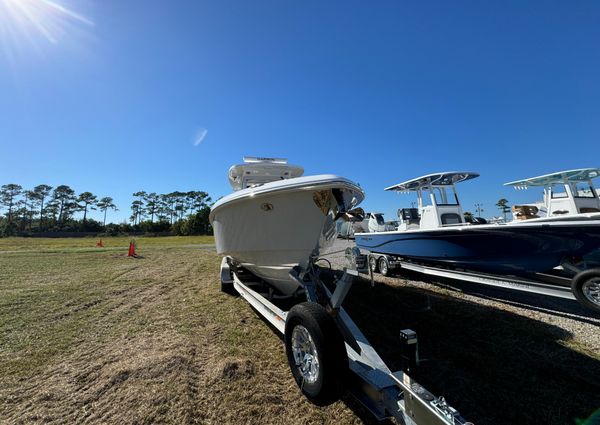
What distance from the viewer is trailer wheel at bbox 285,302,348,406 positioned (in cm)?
223

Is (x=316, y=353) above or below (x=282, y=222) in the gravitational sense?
below

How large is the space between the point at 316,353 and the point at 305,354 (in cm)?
31

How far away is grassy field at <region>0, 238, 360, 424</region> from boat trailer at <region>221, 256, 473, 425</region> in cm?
35

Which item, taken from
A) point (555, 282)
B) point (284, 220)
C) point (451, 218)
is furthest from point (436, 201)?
point (284, 220)

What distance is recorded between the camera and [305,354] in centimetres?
261

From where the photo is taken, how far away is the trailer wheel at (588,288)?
4.28m

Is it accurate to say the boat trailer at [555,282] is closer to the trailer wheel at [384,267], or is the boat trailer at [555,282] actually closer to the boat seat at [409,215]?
the trailer wheel at [384,267]

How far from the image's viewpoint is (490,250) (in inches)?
225

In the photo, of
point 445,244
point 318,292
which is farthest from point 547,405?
point 445,244

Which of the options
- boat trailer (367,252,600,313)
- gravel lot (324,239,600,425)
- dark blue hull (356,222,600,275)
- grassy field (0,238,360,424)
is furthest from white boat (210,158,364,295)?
dark blue hull (356,222,600,275)

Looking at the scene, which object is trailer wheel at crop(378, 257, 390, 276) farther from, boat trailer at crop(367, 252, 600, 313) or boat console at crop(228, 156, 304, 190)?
boat console at crop(228, 156, 304, 190)

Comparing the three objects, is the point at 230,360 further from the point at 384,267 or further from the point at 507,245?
the point at 384,267

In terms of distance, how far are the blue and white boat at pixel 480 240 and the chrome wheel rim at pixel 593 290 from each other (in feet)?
2.20

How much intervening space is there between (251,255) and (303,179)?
5.57ft
